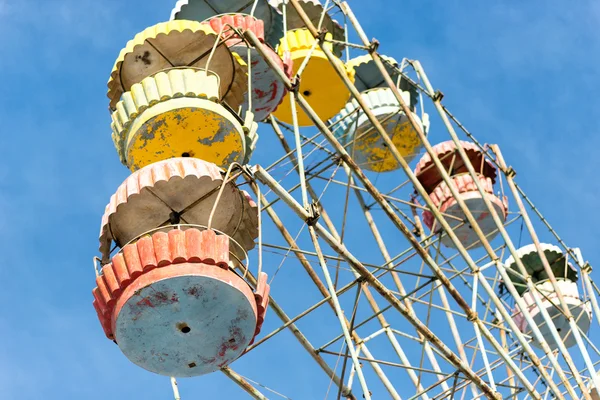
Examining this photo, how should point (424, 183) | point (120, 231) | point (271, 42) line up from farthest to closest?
point (424, 183) → point (271, 42) → point (120, 231)

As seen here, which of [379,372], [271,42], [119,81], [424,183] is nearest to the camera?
[119,81]

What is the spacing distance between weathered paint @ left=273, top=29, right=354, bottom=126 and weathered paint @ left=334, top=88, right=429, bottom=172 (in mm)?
665

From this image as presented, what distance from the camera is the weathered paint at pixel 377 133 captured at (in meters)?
32.6

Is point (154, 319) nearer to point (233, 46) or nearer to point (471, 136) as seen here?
point (233, 46)

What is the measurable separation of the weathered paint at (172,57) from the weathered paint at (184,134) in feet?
5.29

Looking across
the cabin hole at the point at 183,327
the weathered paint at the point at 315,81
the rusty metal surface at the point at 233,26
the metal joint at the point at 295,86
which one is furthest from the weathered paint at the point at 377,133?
the cabin hole at the point at 183,327

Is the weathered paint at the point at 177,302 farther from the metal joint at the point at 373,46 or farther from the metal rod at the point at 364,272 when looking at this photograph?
the metal joint at the point at 373,46

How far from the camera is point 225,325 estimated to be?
19906 millimetres

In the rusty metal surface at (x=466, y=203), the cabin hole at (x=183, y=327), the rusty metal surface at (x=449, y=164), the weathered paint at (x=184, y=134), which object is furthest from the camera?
the rusty metal surface at (x=449, y=164)

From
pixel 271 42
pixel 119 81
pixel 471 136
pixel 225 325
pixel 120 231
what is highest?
pixel 271 42

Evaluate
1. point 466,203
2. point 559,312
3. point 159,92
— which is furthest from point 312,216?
point 559,312

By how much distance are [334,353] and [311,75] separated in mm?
7962

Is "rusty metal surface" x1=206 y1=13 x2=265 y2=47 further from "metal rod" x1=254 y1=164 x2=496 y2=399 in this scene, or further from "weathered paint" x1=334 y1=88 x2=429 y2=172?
"weathered paint" x1=334 y1=88 x2=429 y2=172

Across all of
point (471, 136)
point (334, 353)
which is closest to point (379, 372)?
point (334, 353)
